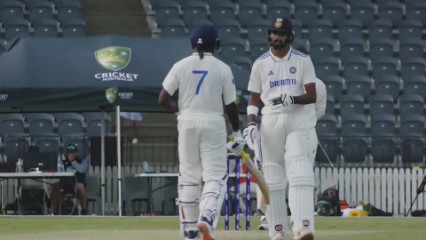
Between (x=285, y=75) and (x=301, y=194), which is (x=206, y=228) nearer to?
(x=301, y=194)

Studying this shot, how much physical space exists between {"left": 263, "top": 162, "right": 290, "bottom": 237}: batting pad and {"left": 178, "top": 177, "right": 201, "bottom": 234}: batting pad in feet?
2.61

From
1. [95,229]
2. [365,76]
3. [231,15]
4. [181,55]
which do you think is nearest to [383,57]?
[365,76]

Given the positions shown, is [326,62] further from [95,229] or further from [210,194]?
[210,194]

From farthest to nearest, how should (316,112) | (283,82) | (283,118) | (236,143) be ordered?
1. (316,112)
2. (236,143)
3. (283,82)
4. (283,118)

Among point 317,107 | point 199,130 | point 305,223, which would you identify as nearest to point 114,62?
point 317,107

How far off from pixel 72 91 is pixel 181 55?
2165 mm

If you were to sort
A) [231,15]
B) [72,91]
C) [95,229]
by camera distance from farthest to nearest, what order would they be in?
[231,15] → [72,91] → [95,229]

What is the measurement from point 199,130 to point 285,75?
112 centimetres

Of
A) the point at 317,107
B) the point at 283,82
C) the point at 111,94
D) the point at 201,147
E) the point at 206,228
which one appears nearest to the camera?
the point at 206,228

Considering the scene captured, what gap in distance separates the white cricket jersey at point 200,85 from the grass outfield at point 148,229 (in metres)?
2.53

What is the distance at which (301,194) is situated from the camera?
44.5 ft

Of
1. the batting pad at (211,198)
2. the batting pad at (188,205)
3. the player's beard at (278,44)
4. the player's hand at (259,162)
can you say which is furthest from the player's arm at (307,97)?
the batting pad at (188,205)

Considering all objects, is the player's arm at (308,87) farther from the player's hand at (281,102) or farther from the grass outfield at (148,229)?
the grass outfield at (148,229)

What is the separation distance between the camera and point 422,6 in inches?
1385
